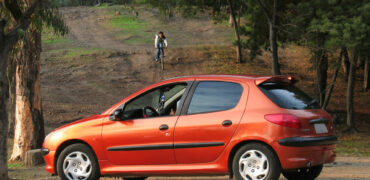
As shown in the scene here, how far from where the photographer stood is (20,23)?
9969 mm

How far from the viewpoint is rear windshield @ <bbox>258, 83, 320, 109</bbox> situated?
6.89m

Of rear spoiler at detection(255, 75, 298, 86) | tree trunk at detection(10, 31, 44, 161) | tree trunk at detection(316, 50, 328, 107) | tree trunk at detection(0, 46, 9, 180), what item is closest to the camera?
rear spoiler at detection(255, 75, 298, 86)

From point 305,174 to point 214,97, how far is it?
1.90 meters

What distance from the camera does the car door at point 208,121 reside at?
696 cm

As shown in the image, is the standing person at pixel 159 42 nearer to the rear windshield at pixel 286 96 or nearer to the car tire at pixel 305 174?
the car tire at pixel 305 174

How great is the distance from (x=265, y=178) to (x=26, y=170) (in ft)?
22.9

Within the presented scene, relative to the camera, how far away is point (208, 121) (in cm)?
707

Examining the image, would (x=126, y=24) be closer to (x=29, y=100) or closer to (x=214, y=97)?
(x=29, y=100)

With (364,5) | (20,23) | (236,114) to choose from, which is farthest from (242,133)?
(364,5)

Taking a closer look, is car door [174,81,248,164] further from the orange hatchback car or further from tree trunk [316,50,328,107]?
tree trunk [316,50,328,107]

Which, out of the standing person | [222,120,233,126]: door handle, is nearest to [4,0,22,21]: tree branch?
[222,120,233,126]: door handle

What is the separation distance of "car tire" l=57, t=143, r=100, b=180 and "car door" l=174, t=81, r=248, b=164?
1361 mm

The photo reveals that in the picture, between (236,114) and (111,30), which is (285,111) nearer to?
(236,114)

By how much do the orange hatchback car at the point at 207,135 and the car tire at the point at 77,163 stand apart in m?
0.01
